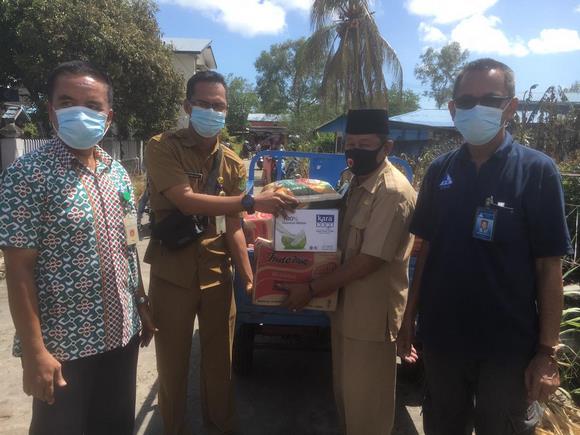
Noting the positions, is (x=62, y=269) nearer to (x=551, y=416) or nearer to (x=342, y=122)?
(x=551, y=416)

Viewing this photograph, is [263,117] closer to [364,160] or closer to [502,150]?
[364,160]

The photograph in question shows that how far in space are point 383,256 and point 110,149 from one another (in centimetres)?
1572

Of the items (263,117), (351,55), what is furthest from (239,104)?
(351,55)

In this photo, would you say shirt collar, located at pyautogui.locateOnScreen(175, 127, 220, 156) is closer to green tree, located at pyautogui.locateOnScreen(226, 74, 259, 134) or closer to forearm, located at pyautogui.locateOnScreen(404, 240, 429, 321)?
forearm, located at pyautogui.locateOnScreen(404, 240, 429, 321)

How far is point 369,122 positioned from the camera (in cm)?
227

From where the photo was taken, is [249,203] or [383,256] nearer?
[383,256]

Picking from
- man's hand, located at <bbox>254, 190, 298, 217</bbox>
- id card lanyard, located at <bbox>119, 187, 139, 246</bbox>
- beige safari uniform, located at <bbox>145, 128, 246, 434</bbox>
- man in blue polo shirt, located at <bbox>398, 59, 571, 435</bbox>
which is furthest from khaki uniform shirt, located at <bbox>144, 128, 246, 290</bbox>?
man in blue polo shirt, located at <bbox>398, 59, 571, 435</bbox>

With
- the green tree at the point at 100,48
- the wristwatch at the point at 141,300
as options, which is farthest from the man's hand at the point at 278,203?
the green tree at the point at 100,48

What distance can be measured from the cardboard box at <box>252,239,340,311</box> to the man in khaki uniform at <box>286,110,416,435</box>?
53 mm

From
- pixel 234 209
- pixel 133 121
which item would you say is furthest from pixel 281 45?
pixel 234 209

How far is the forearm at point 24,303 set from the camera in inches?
67.6

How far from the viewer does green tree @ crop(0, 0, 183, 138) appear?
1334cm

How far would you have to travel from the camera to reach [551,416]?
3.03 metres

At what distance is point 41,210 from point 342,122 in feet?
53.9
